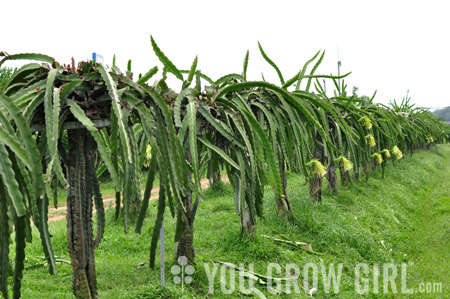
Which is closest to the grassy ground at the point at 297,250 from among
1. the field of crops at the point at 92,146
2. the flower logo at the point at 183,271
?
the flower logo at the point at 183,271

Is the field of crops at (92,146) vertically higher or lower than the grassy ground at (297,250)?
Answer: higher

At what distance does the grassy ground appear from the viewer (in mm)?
3590

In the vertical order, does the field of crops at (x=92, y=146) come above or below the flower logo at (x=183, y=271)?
above

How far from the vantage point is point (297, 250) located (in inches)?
188

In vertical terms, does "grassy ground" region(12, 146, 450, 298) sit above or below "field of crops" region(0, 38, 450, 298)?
below

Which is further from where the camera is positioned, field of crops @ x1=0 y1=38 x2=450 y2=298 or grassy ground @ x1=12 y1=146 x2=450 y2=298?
grassy ground @ x1=12 y1=146 x2=450 y2=298

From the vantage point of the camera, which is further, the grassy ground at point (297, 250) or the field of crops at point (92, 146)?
A: the grassy ground at point (297, 250)

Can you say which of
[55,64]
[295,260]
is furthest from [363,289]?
[55,64]

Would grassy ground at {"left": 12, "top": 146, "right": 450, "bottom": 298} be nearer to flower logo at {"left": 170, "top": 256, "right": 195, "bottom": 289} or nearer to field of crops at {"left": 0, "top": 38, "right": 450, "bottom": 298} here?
flower logo at {"left": 170, "top": 256, "right": 195, "bottom": 289}

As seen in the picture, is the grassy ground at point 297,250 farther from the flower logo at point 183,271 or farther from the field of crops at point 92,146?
the field of crops at point 92,146

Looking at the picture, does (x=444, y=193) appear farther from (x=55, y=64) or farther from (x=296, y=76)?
(x=55, y=64)

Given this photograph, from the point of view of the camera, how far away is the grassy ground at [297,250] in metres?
3.59

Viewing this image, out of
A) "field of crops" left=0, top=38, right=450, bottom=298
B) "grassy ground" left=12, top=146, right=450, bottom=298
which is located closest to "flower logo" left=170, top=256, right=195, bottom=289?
"grassy ground" left=12, top=146, right=450, bottom=298

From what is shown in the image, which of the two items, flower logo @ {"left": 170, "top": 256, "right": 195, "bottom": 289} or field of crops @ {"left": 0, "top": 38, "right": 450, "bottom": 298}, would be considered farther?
flower logo @ {"left": 170, "top": 256, "right": 195, "bottom": 289}
